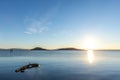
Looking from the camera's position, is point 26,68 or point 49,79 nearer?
point 49,79

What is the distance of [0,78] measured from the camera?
4838cm

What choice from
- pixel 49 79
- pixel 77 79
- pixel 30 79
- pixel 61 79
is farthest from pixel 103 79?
pixel 30 79

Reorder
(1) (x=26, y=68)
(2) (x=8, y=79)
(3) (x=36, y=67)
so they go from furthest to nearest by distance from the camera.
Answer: (3) (x=36, y=67) → (1) (x=26, y=68) → (2) (x=8, y=79)

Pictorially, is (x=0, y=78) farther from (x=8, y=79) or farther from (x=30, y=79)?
(x=30, y=79)

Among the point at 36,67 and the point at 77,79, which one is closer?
the point at 77,79

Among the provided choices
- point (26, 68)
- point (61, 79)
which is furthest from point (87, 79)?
point (26, 68)

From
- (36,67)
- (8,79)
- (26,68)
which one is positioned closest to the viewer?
(8,79)

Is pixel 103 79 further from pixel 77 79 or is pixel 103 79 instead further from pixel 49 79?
pixel 49 79

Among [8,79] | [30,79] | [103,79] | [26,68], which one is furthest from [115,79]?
[26,68]

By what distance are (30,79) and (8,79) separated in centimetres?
593

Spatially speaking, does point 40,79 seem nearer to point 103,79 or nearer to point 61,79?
point 61,79

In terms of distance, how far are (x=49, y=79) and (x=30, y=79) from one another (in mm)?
5460

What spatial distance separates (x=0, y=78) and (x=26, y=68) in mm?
21305

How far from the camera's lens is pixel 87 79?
49.3 m
